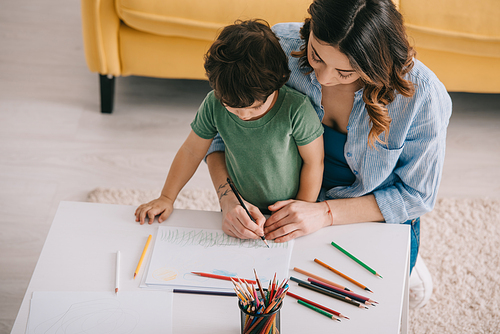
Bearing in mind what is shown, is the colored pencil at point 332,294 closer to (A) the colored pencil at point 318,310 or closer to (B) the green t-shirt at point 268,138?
(A) the colored pencil at point 318,310

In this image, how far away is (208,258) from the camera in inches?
35.4

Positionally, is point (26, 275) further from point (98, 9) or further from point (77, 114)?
point (98, 9)

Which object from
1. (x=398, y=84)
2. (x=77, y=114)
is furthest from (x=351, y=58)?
(x=77, y=114)

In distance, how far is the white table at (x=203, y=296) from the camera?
2.63ft

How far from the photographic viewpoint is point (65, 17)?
2668mm

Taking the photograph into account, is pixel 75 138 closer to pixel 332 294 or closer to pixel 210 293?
pixel 210 293

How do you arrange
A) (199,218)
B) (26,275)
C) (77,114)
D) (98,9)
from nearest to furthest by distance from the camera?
(199,218)
(26,275)
(98,9)
(77,114)

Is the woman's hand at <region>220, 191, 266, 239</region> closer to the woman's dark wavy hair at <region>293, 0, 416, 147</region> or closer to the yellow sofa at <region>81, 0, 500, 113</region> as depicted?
the woman's dark wavy hair at <region>293, 0, 416, 147</region>

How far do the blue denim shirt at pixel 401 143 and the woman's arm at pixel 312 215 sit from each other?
0.03m

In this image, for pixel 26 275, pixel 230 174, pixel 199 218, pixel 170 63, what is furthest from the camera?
pixel 170 63

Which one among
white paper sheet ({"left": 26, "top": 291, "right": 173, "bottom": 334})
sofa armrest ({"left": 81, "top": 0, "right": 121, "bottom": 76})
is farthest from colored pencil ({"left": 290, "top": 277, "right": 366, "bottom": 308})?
sofa armrest ({"left": 81, "top": 0, "right": 121, "bottom": 76})

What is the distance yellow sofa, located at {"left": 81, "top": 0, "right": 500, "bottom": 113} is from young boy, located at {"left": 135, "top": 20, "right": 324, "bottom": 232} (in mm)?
851

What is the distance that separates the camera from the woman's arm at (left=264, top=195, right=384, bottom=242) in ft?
3.08

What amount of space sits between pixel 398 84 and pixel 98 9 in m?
1.31
